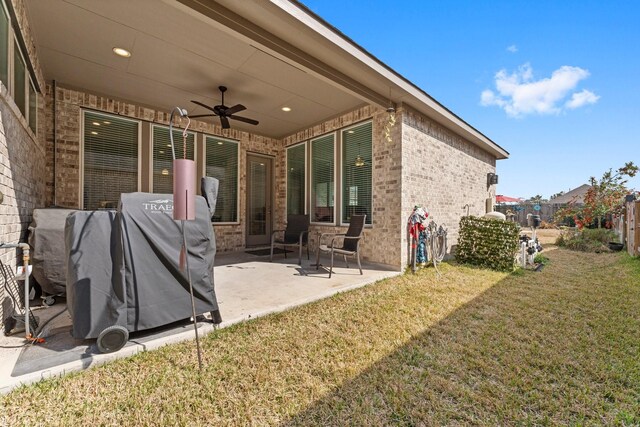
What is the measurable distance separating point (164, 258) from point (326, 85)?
12.4 ft

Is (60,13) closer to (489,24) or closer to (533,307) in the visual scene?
(533,307)

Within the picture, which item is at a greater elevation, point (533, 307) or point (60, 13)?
point (60, 13)

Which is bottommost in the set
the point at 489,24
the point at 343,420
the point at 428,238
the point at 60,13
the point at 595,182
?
the point at 343,420

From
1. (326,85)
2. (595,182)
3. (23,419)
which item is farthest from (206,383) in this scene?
(595,182)

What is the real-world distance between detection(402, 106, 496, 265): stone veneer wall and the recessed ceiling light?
444cm

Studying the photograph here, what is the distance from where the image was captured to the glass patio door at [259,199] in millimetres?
7164

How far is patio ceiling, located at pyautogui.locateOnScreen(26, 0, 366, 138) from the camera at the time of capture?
9.64 feet

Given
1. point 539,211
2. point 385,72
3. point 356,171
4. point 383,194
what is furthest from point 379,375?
point 539,211

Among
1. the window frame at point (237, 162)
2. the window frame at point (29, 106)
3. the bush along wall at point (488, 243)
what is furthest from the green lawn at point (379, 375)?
the window frame at point (237, 162)

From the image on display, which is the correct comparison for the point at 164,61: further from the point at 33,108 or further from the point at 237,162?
the point at 237,162

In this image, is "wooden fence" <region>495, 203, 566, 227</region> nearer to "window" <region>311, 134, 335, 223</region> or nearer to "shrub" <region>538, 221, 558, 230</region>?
"shrub" <region>538, 221, 558, 230</region>

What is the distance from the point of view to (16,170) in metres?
2.54

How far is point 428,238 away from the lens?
5367 millimetres

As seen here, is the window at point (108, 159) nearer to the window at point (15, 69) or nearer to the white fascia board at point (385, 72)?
the window at point (15, 69)
